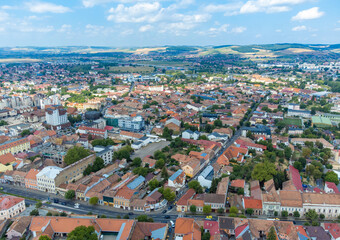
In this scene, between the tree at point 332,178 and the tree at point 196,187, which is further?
the tree at point 332,178

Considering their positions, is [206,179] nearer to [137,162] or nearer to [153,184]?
[153,184]

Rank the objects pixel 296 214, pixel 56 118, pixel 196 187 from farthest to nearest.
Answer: pixel 56 118
pixel 196 187
pixel 296 214

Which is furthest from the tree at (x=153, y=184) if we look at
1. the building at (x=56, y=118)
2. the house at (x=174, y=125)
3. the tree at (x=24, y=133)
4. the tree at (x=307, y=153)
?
the building at (x=56, y=118)

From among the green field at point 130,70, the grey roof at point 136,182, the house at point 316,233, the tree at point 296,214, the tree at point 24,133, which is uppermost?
the green field at point 130,70

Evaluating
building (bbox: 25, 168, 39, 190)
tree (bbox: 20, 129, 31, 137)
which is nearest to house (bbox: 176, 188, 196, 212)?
building (bbox: 25, 168, 39, 190)

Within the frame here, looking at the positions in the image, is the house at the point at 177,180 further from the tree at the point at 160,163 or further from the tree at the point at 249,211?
the tree at the point at 249,211

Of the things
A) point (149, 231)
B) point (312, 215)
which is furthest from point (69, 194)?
point (312, 215)
